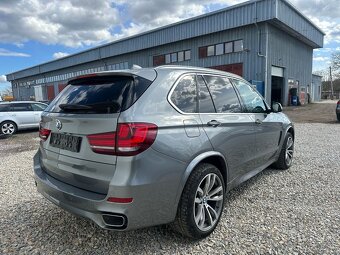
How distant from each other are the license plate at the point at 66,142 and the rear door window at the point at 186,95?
99 cm

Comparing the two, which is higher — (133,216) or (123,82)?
(123,82)

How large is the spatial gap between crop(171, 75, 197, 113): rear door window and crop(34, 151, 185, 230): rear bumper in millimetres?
750

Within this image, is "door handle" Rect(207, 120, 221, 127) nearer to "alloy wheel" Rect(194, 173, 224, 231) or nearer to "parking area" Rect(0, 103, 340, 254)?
"alloy wheel" Rect(194, 173, 224, 231)

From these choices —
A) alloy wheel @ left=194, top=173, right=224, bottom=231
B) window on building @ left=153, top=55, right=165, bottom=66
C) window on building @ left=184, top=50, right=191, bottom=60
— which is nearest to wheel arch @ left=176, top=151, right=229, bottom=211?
alloy wheel @ left=194, top=173, right=224, bottom=231

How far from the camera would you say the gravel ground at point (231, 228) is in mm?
2682

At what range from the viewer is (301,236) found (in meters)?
2.86

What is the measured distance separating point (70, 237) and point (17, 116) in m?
11.3

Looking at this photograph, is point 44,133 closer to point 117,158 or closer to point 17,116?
point 117,158

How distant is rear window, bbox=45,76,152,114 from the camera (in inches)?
93.5

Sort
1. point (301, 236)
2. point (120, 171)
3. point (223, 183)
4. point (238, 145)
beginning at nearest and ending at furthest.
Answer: point (120, 171)
point (301, 236)
point (223, 183)
point (238, 145)

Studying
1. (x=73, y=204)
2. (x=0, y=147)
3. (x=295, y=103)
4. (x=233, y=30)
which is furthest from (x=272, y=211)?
(x=295, y=103)

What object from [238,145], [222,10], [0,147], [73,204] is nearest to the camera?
[73,204]

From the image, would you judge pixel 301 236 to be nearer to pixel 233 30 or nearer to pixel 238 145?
pixel 238 145

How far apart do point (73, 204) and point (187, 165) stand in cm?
110
